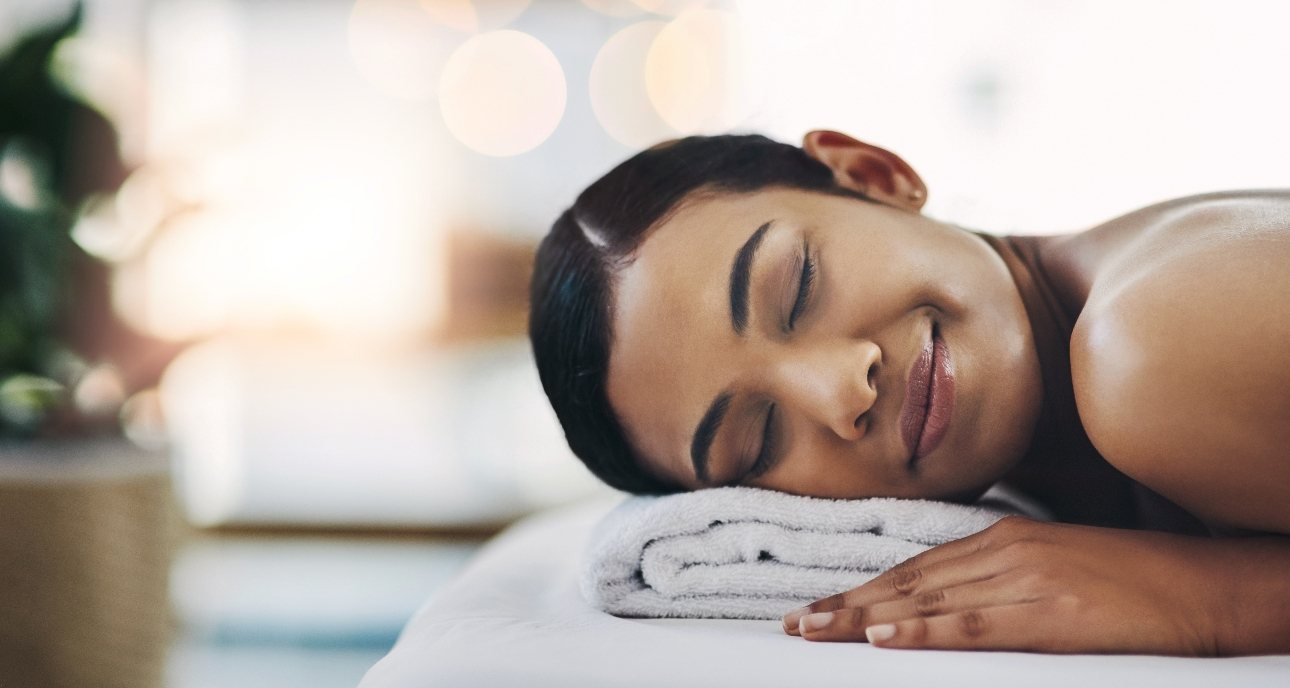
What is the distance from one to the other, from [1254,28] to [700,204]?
289cm

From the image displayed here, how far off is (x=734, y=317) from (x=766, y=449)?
14 cm

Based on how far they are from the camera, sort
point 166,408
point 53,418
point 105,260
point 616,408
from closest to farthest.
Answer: point 616,408, point 53,418, point 105,260, point 166,408

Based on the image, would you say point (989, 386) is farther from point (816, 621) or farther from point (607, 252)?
point (607, 252)

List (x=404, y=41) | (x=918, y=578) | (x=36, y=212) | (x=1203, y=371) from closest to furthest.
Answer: (x=1203, y=371) < (x=918, y=578) < (x=36, y=212) < (x=404, y=41)

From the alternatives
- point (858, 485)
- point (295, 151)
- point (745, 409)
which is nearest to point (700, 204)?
point (745, 409)

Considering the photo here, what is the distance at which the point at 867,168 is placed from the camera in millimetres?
1211

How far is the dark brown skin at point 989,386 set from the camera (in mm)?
730

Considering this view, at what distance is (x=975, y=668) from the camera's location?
2.26ft

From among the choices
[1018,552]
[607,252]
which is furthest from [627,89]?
[1018,552]

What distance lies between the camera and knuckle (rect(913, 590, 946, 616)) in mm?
785

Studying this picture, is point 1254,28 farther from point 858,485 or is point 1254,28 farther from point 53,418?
point 53,418

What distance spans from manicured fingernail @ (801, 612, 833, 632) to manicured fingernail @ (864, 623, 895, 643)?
0.04 metres

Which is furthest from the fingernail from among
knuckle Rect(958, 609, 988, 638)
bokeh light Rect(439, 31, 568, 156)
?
bokeh light Rect(439, 31, 568, 156)

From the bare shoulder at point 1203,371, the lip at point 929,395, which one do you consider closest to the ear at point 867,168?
the lip at point 929,395
